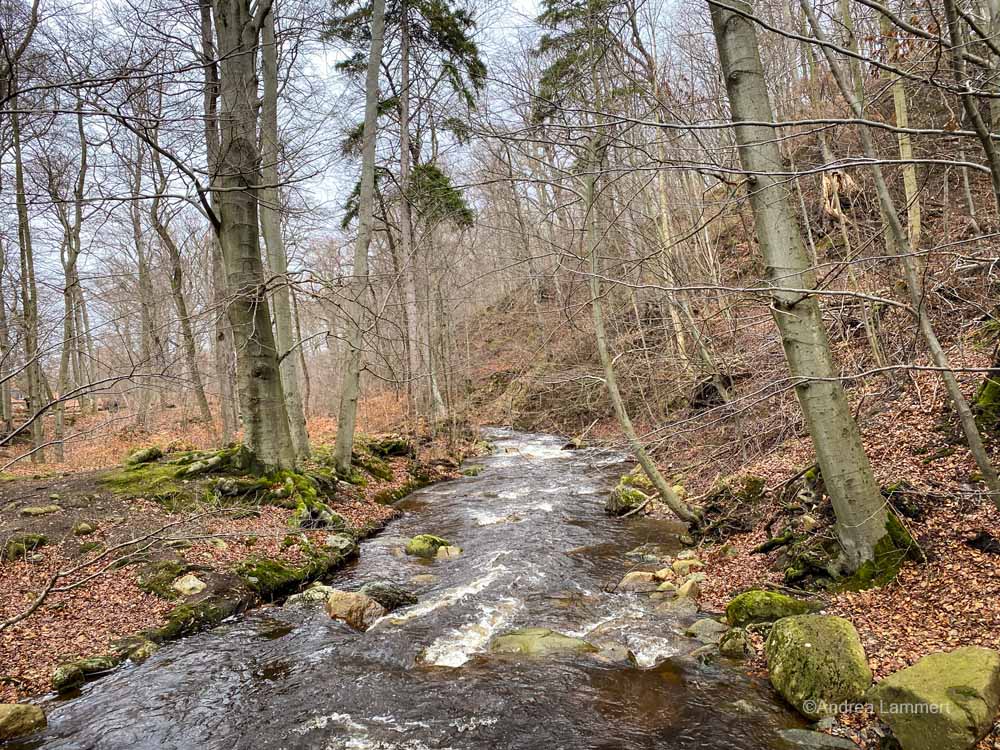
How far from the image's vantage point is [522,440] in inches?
770

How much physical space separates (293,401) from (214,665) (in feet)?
23.5

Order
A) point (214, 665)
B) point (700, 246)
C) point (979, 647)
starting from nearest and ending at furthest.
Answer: point (979, 647), point (214, 665), point (700, 246)

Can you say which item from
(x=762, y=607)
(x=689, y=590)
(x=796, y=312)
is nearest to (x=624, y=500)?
(x=689, y=590)

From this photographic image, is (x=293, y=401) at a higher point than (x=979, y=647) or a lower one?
higher

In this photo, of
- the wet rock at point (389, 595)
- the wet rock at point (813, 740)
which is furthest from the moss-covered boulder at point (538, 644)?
the wet rock at point (813, 740)

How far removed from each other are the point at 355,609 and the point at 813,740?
433cm

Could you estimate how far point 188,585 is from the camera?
246 inches

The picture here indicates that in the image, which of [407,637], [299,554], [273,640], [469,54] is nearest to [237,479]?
[299,554]

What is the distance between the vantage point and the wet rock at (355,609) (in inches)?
235

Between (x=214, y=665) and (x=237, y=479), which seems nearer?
(x=214, y=665)

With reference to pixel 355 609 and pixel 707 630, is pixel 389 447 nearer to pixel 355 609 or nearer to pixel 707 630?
pixel 355 609

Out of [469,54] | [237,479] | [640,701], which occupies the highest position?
[469,54]

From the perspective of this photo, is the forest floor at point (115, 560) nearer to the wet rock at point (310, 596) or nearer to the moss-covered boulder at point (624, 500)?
the wet rock at point (310, 596)

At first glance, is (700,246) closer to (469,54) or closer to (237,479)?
(237,479)
